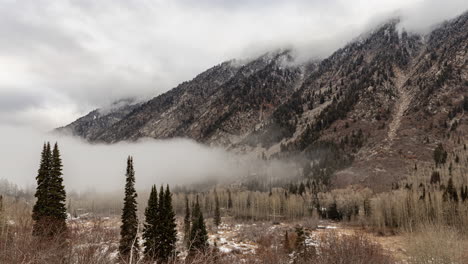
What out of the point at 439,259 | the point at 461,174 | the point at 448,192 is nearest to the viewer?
the point at 439,259

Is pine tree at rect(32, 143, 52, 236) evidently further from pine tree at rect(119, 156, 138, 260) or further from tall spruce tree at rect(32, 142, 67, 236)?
pine tree at rect(119, 156, 138, 260)

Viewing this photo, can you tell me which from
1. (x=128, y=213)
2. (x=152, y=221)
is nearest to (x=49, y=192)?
(x=128, y=213)

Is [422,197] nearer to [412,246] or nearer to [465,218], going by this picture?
[465,218]

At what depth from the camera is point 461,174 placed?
500 ft

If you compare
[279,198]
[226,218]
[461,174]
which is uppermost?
[461,174]

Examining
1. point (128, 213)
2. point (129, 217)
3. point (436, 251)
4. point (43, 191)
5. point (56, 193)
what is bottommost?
point (436, 251)

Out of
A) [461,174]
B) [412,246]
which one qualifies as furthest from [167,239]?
[461,174]

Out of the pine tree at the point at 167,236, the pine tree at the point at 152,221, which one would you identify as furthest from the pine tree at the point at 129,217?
the pine tree at the point at 167,236

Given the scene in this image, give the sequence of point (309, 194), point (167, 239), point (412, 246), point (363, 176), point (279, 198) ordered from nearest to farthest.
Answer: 1. point (412, 246)
2. point (167, 239)
3. point (279, 198)
4. point (309, 194)
5. point (363, 176)

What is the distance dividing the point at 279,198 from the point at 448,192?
78315mm

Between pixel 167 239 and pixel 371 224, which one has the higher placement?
pixel 167 239

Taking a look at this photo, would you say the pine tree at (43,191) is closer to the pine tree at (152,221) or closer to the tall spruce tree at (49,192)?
the tall spruce tree at (49,192)

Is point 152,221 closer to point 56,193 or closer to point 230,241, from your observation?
point 56,193

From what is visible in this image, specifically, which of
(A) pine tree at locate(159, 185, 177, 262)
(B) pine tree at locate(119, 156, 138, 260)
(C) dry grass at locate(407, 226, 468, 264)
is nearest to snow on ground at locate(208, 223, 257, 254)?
(A) pine tree at locate(159, 185, 177, 262)
